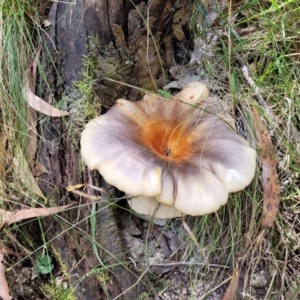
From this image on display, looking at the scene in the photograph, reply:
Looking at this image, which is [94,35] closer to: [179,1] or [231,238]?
[179,1]

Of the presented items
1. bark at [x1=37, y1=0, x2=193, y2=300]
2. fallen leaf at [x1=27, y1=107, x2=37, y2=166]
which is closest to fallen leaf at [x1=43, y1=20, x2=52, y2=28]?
bark at [x1=37, y1=0, x2=193, y2=300]

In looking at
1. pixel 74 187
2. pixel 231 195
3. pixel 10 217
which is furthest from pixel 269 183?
pixel 10 217

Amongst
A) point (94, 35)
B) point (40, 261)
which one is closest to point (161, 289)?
point (40, 261)

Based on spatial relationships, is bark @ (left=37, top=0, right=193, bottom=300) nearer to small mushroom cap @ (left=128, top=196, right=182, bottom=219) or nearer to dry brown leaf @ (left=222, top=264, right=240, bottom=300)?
small mushroom cap @ (left=128, top=196, right=182, bottom=219)

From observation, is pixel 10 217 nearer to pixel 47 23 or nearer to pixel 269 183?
pixel 47 23

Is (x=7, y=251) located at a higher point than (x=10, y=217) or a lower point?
lower

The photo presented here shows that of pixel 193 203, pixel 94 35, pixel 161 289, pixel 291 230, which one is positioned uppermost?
pixel 94 35
